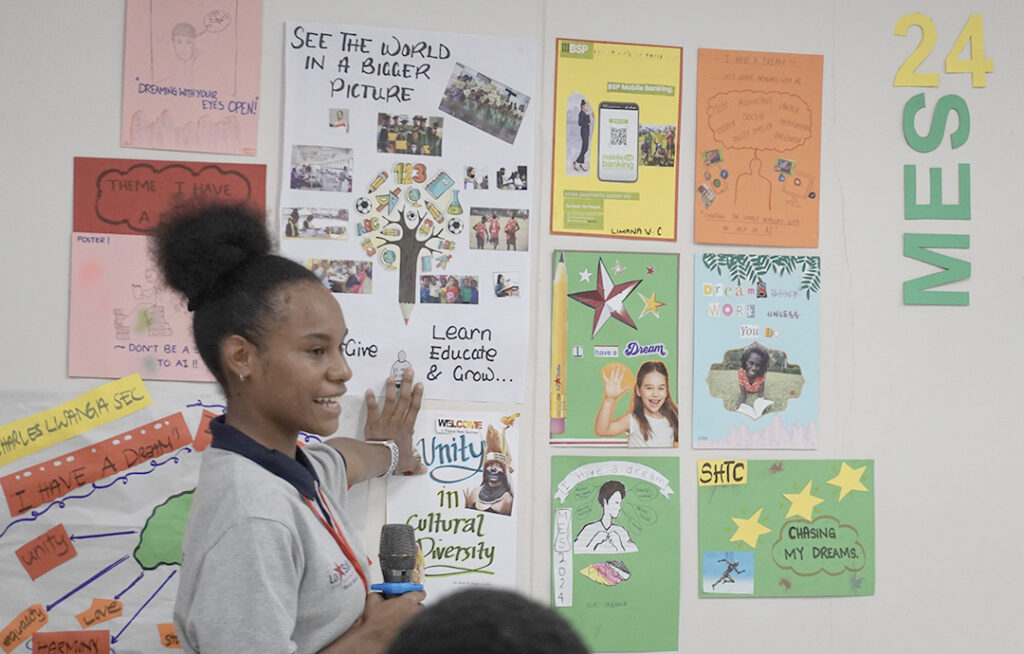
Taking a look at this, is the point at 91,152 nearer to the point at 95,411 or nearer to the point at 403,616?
the point at 95,411

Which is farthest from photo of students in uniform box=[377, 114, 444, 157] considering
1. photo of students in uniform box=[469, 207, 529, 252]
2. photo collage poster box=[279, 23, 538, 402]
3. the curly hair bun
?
the curly hair bun

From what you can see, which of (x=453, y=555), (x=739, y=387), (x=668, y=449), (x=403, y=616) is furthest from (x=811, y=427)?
(x=403, y=616)

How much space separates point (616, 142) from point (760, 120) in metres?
0.26

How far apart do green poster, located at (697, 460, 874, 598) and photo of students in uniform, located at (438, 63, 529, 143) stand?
2.22 ft

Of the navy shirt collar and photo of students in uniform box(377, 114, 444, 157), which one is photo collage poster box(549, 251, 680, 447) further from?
the navy shirt collar

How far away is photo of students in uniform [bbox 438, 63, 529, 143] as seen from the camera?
163 centimetres

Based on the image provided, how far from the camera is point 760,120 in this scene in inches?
67.1

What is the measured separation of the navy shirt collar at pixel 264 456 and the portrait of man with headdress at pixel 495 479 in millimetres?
493

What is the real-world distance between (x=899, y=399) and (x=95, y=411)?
1373 mm

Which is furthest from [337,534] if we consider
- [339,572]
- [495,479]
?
[495,479]

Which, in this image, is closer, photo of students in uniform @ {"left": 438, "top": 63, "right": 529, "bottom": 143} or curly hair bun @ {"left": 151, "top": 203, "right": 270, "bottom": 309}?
curly hair bun @ {"left": 151, "top": 203, "right": 270, "bottom": 309}

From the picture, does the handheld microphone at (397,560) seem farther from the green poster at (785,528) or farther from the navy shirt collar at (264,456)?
the green poster at (785,528)

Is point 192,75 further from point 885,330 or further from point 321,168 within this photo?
point 885,330

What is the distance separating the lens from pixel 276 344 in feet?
3.78
